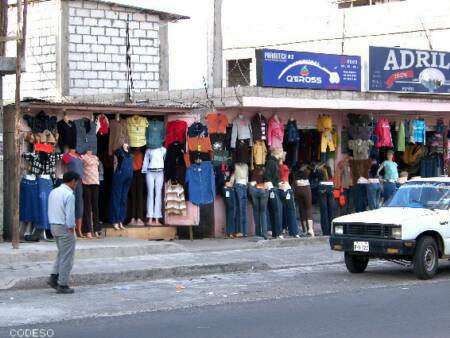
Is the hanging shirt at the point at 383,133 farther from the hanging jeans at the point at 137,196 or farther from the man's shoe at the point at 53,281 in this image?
the man's shoe at the point at 53,281

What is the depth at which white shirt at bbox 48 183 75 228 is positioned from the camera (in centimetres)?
1188

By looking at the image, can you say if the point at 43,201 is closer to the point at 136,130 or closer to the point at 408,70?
the point at 136,130

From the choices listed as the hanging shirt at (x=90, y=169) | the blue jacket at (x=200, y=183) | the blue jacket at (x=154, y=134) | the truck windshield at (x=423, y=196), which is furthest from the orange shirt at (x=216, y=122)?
the truck windshield at (x=423, y=196)

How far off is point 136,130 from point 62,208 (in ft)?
19.0

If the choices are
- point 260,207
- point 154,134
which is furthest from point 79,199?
point 260,207

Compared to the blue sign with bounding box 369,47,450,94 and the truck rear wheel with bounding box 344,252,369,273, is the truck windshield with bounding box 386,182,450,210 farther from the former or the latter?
the blue sign with bounding box 369,47,450,94

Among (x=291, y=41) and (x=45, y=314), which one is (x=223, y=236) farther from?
(x=291, y=41)

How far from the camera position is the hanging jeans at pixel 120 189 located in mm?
17312

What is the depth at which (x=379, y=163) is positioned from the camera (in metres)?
21.5

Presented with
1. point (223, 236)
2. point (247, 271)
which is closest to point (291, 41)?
point (223, 236)

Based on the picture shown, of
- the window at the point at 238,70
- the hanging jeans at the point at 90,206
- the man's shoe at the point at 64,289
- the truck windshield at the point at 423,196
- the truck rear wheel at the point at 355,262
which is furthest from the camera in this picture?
the window at the point at 238,70

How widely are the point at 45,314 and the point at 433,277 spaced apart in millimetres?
6501

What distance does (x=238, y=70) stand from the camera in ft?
125

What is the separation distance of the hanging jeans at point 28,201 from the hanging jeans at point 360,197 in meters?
8.06
